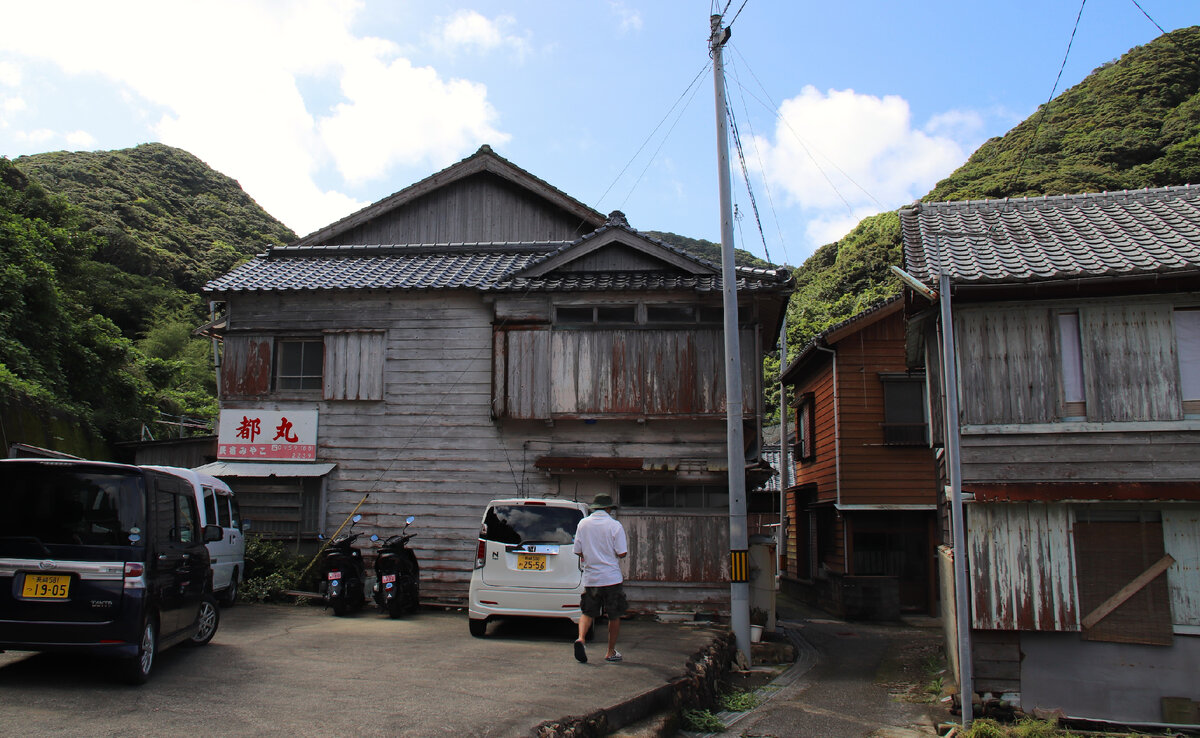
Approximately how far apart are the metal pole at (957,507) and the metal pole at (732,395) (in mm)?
2834

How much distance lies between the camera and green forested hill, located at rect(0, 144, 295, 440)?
2228 centimetres

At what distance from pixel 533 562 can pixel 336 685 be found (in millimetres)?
3325

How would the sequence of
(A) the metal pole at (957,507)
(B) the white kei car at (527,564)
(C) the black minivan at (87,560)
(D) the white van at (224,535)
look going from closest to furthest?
(C) the black minivan at (87,560) < (A) the metal pole at (957,507) < (B) the white kei car at (527,564) < (D) the white van at (224,535)

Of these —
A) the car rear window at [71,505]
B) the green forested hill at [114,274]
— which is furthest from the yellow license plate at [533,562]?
the green forested hill at [114,274]

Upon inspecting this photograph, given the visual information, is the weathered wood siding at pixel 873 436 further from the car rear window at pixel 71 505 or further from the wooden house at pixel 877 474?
the car rear window at pixel 71 505

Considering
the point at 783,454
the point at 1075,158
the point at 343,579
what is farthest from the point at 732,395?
the point at 1075,158

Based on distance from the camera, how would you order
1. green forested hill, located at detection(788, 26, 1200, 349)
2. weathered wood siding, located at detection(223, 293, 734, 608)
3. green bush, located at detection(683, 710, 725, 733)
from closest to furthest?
1. green bush, located at detection(683, 710, 725, 733)
2. weathered wood siding, located at detection(223, 293, 734, 608)
3. green forested hill, located at detection(788, 26, 1200, 349)

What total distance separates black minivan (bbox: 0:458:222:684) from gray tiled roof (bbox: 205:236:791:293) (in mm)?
7885

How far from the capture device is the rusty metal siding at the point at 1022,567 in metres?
8.51

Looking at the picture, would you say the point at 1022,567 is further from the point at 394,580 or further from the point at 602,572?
the point at 394,580

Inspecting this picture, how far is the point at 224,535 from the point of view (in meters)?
11.8

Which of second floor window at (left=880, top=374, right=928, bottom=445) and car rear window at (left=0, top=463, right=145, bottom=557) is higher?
second floor window at (left=880, top=374, right=928, bottom=445)

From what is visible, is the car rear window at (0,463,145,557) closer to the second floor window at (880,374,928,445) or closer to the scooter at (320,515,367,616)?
the scooter at (320,515,367,616)

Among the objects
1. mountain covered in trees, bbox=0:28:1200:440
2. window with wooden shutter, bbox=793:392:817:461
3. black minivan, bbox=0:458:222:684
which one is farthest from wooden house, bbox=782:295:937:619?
black minivan, bbox=0:458:222:684
